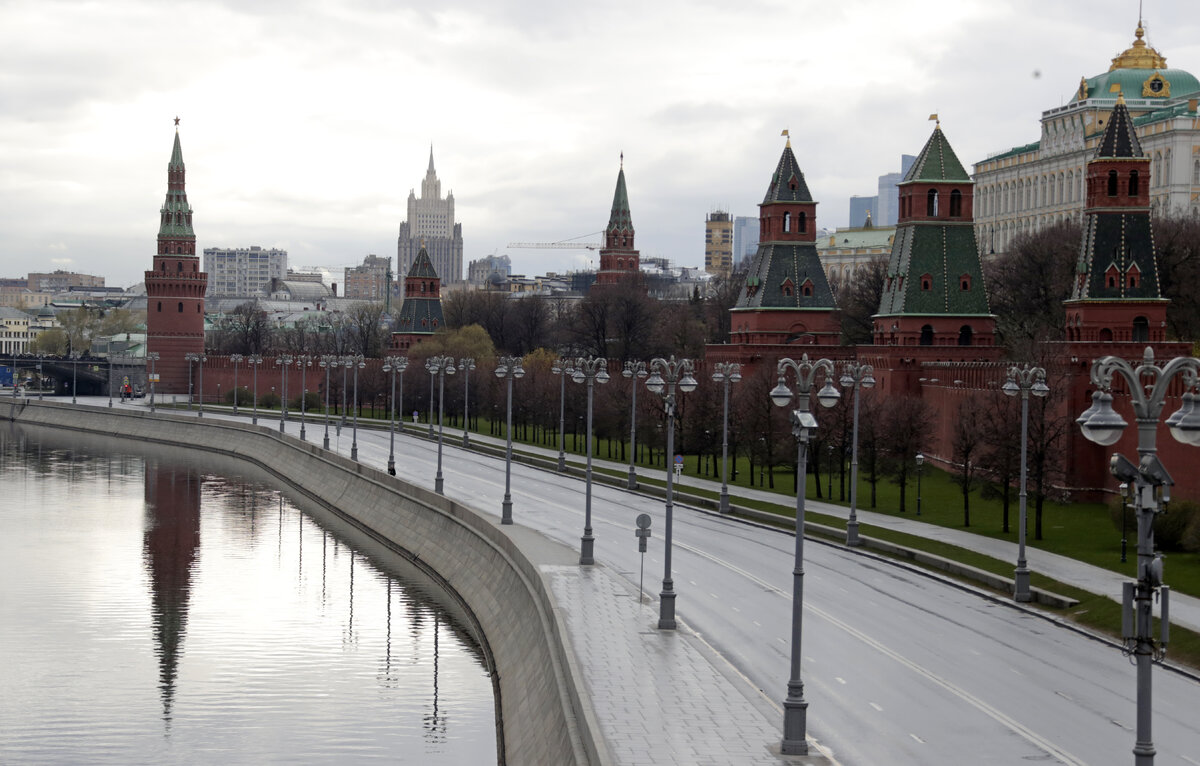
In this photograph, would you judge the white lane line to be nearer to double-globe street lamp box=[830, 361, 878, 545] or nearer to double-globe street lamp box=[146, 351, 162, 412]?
double-globe street lamp box=[830, 361, 878, 545]

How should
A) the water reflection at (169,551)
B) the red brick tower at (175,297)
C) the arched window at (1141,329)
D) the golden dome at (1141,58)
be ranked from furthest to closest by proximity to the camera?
→ the red brick tower at (175,297), the golden dome at (1141,58), the arched window at (1141,329), the water reflection at (169,551)

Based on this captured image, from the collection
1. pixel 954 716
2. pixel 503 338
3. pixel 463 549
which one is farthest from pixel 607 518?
pixel 503 338

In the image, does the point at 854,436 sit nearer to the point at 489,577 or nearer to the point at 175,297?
the point at 489,577

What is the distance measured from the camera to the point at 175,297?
Result: 138375mm

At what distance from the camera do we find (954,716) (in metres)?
23.0

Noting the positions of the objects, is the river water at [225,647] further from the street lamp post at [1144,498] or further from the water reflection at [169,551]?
the street lamp post at [1144,498]

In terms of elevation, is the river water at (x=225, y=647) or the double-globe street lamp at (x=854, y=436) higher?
the double-globe street lamp at (x=854, y=436)

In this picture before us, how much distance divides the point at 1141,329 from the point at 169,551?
37779mm

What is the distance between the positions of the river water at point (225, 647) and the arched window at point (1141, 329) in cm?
2911

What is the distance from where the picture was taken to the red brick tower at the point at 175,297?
452 feet

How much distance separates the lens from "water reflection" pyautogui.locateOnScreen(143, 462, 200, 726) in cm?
3653

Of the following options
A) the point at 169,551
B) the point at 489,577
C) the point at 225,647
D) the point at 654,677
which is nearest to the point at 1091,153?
the point at 169,551

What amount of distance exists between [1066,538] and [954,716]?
22.8 m

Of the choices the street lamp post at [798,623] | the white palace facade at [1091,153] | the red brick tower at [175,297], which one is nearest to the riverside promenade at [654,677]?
the street lamp post at [798,623]
